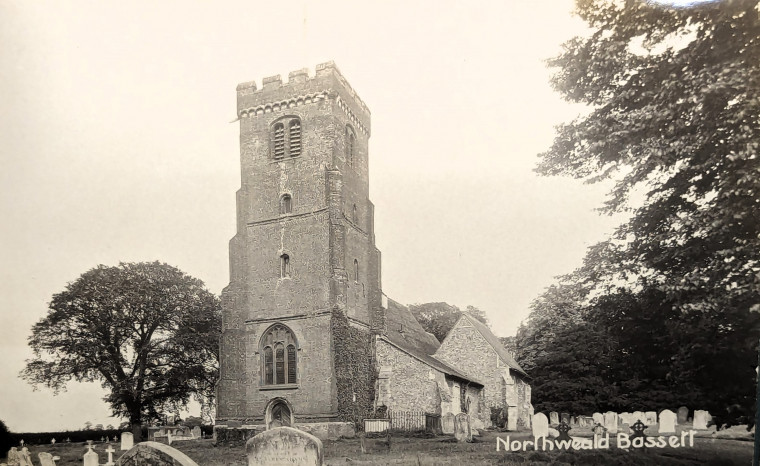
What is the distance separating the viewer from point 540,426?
1038 centimetres

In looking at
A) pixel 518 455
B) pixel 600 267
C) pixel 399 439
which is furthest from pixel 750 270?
pixel 399 439

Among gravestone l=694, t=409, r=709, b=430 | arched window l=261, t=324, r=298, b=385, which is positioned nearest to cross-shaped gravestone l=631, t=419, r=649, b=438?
gravestone l=694, t=409, r=709, b=430

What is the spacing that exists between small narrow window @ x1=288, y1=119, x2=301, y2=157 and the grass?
851 cm

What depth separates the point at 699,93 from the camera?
315 inches

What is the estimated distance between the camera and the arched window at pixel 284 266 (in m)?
18.0

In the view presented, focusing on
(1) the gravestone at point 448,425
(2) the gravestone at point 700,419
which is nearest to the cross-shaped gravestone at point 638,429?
(2) the gravestone at point 700,419

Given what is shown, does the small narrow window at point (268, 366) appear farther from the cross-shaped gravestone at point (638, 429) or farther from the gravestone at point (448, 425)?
the cross-shaped gravestone at point (638, 429)

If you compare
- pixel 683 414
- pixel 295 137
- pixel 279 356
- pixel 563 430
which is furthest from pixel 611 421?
pixel 295 137

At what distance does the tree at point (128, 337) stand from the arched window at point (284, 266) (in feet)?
7.67

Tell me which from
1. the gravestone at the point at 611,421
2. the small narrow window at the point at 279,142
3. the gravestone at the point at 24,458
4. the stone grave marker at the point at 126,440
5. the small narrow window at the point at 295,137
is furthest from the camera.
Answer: the small narrow window at the point at 279,142

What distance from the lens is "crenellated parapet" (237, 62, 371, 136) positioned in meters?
17.8

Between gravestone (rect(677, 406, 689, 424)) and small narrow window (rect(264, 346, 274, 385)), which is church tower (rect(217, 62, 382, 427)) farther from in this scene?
gravestone (rect(677, 406, 689, 424))

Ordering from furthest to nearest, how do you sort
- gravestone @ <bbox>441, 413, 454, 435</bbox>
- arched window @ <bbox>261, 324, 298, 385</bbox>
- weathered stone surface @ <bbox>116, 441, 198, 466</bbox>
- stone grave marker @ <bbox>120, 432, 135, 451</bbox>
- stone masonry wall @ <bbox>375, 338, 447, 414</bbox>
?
1. stone masonry wall @ <bbox>375, 338, 447, 414</bbox>
2. arched window @ <bbox>261, 324, 298, 385</bbox>
3. gravestone @ <bbox>441, 413, 454, 435</bbox>
4. stone grave marker @ <bbox>120, 432, 135, 451</bbox>
5. weathered stone surface @ <bbox>116, 441, 198, 466</bbox>

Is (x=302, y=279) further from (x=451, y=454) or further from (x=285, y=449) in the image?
(x=285, y=449)
